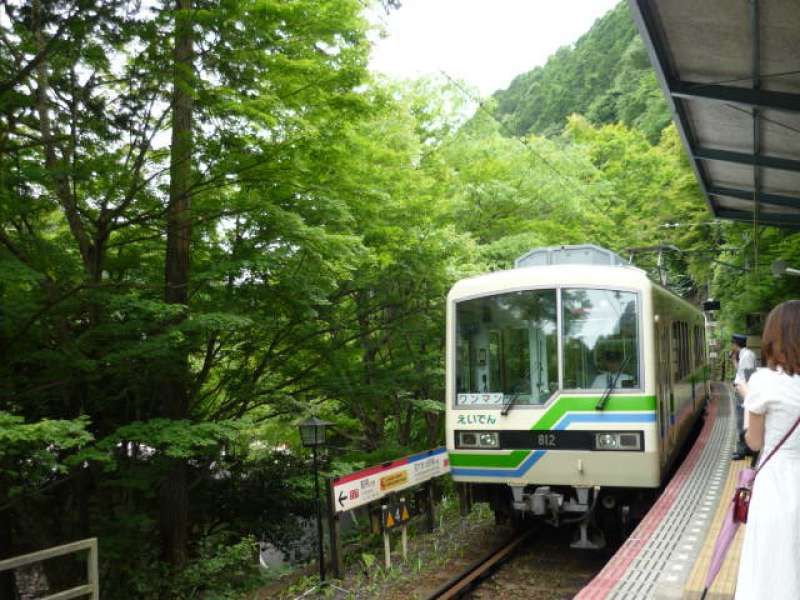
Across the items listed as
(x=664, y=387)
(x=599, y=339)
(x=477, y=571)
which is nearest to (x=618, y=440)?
(x=599, y=339)

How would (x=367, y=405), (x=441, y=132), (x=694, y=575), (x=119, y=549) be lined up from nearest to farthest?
(x=694, y=575), (x=119, y=549), (x=367, y=405), (x=441, y=132)

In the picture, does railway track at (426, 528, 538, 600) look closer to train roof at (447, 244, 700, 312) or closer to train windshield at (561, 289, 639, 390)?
train windshield at (561, 289, 639, 390)

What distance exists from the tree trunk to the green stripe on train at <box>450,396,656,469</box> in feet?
11.6

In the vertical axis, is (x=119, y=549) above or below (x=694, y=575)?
below

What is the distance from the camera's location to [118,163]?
7.48 m

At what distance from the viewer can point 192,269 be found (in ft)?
28.2

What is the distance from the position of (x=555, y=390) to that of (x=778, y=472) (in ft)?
14.5

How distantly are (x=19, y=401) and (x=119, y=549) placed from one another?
250cm

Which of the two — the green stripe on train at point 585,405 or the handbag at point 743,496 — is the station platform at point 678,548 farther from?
the handbag at point 743,496

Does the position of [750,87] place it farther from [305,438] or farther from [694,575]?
[305,438]

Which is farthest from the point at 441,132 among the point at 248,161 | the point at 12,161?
the point at 12,161

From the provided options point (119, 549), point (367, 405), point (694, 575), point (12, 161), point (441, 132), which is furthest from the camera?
point (441, 132)

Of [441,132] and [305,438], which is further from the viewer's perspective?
[441,132]

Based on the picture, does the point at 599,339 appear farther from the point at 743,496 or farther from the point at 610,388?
the point at 743,496
